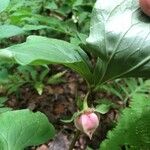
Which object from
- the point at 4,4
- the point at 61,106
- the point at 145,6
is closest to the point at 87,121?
the point at 145,6

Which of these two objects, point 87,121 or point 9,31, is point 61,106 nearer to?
point 9,31

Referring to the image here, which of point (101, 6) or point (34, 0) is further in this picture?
point (34, 0)

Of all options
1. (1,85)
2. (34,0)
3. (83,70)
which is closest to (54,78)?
(1,85)

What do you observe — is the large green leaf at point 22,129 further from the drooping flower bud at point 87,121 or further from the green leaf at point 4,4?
the green leaf at point 4,4

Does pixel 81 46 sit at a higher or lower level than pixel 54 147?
higher

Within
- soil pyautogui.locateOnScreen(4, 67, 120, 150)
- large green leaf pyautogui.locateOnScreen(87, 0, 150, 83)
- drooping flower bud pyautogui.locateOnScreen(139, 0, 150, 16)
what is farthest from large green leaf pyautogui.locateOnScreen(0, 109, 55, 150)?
soil pyautogui.locateOnScreen(4, 67, 120, 150)

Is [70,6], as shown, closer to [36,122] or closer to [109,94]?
[109,94]
